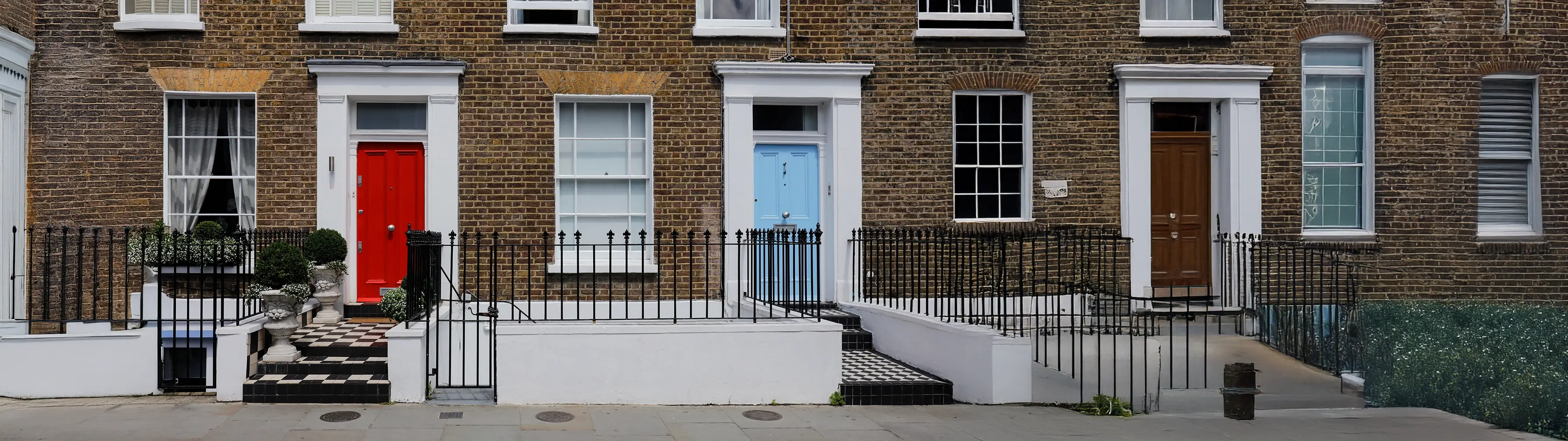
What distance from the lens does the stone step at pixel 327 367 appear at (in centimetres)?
975

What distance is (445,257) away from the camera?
13.2m

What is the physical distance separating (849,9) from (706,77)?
5.90ft

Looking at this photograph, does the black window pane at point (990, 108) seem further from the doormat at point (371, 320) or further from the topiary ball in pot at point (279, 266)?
the topiary ball in pot at point (279, 266)

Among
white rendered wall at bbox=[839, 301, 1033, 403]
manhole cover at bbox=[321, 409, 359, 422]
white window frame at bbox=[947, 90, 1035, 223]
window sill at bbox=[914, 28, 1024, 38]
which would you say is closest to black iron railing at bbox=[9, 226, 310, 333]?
manhole cover at bbox=[321, 409, 359, 422]

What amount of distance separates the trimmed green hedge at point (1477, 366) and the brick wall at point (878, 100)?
6.49ft

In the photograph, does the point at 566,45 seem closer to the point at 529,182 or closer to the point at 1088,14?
the point at 529,182

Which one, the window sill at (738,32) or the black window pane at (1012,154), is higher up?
the window sill at (738,32)

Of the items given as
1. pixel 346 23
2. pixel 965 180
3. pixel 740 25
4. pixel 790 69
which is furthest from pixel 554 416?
pixel 965 180

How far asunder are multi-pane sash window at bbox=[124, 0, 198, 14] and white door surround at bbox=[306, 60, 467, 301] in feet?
4.75

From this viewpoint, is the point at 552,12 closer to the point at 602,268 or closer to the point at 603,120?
the point at 603,120

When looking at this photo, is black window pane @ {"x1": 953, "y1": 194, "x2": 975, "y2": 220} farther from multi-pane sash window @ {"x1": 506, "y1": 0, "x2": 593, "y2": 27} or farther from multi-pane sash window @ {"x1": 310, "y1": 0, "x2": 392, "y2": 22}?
multi-pane sash window @ {"x1": 310, "y1": 0, "x2": 392, "y2": 22}

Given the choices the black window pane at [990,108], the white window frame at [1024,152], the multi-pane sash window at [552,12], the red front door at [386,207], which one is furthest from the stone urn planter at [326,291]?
the black window pane at [990,108]

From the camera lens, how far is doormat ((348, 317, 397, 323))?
12.4 metres

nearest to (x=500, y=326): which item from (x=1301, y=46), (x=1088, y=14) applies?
(x=1088, y=14)
